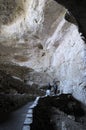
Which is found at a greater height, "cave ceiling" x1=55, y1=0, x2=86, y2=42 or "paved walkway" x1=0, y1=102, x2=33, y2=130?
"cave ceiling" x1=55, y1=0, x2=86, y2=42

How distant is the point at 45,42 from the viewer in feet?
65.1

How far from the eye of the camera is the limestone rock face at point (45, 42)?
48.5 feet

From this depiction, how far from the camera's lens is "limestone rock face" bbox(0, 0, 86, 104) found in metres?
14.8

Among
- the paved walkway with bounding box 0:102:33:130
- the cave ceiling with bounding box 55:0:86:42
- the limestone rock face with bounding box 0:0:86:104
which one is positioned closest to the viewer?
the cave ceiling with bounding box 55:0:86:42

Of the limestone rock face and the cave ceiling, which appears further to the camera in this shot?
the limestone rock face

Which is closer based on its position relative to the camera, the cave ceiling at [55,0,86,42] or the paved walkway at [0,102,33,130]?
the cave ceiling at [55,0,86,42]

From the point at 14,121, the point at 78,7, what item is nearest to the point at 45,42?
the point at 14,121

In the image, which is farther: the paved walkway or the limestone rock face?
the limestone rock face

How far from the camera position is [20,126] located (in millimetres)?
7816

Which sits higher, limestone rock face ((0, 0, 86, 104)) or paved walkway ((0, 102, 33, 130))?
limestone rock face ((0, 0, 86, 104))

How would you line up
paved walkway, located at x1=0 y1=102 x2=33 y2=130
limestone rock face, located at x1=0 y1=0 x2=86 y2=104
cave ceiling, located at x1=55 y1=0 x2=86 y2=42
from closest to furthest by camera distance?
cave ceiling, located at x1=55 y1=0 x2=86 y2=42
paved walkway, located at x1=0 y1=102 x2=33 y2=130
limestone rock face, located at x1=0 y1=0 x2=86 y2=104

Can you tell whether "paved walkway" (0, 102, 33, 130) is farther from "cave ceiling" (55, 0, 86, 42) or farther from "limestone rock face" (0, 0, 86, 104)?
"limestone rock face" (0, 0, 86, 104)

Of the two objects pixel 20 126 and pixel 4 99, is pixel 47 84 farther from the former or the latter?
pixel 20 126

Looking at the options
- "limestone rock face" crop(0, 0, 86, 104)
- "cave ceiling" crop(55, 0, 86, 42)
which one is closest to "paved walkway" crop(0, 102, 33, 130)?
"cave ceiling" crop(55, 0, 86, 42)
